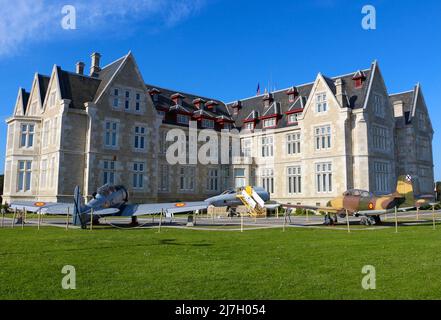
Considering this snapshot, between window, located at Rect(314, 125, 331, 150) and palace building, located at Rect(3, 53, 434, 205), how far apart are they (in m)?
0.11

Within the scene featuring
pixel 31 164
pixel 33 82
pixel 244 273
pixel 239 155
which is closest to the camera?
pixel 244 273

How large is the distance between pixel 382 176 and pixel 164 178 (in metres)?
22.9

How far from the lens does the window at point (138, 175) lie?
4169cm

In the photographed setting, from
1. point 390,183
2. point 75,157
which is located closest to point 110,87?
point 75,157

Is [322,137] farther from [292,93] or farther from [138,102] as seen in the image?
[138,102]

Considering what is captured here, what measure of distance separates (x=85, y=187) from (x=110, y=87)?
10073mm

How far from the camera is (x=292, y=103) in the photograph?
4819 cm

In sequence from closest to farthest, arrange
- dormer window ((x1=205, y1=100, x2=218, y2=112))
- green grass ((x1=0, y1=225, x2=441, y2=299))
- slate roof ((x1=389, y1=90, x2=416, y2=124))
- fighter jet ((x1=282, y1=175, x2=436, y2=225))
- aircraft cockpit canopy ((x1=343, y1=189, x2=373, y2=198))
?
1. green grass ((x1=0, y1=225, x2=441, y2=299))
2. fighter jet ((x1=282, y1=175, x2=436, y2=225))
3. aircraft cockpit canopy ((x1=343, y1=189, x2=373, y2=198))
4. slate roof ((x1=389, y1=90, x2=416, y2=124))
5. dormer window ((x1=205, y1=100, x2=218, y2=112))

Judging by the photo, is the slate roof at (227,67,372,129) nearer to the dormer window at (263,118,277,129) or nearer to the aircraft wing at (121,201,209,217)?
the dormer window at (263,118,277,129)

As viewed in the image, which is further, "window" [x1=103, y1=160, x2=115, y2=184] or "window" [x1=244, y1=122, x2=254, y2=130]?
"window" [x1=244, y1=122, x2=254, y2=130]

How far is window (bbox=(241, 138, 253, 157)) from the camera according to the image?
50.8 metres

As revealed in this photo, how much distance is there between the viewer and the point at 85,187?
3819cm

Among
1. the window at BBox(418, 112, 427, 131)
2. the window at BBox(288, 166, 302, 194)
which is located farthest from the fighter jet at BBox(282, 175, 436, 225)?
the window at BBox(418, 112, 427, 131)
